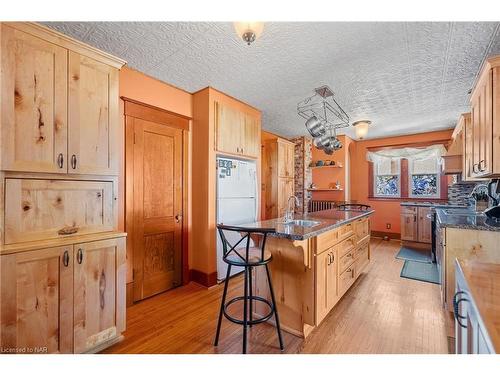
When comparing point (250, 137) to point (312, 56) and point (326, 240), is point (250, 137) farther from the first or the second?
point (326, 240)

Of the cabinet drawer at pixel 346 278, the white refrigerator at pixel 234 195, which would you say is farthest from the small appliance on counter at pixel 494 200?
the white refrigerator at pixel 234 195

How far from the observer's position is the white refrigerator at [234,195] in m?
3.09

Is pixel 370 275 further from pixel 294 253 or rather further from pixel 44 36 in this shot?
pixel 44 36

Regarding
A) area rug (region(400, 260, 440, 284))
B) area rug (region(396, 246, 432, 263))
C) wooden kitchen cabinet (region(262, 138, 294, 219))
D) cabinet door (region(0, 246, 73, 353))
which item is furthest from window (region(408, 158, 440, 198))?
cabinet door (region(0, 246, 73, 353))

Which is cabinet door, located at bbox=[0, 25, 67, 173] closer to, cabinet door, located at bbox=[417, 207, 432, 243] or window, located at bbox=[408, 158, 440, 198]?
cabinet door, located at bbox=[417, 207, 432, 243]

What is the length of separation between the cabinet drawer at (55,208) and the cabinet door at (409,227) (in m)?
5.33

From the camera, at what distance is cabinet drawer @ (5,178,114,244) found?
1446mm

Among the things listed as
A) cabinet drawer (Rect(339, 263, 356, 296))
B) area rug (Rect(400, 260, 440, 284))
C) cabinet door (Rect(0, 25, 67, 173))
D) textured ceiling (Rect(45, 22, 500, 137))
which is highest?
textured ceiling (Rect(45, 22, 500, 137))

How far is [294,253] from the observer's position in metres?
1.92

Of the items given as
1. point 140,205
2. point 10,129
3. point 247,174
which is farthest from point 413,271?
point 10,129

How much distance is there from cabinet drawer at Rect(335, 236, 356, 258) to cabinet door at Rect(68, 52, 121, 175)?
2.19 metres

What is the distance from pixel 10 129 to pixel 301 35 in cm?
216

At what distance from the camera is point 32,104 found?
1.51m

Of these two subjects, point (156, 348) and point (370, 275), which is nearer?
point (156, 348)
